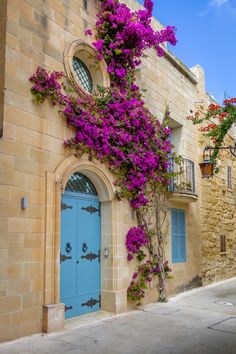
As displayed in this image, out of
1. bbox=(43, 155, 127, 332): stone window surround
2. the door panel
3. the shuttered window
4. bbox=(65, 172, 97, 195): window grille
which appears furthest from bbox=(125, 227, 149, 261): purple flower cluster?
the shuttered window

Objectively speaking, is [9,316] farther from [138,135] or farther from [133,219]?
[138,135]

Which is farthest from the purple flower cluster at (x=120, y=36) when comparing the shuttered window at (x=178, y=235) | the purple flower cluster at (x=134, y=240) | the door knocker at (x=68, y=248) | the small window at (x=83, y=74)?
the shuttered window at (x=178, y=235)

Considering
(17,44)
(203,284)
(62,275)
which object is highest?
(17,44)

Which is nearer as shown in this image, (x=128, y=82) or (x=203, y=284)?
(x=128, y=82)

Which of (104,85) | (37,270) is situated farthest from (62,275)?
(104,85)

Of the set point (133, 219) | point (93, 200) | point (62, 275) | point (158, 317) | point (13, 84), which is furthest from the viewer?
point (133, 219)

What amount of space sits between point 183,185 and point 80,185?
3650mm

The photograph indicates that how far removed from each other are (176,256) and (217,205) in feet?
12.3

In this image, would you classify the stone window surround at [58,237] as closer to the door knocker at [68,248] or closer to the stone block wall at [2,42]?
the door knocker at [68,248]

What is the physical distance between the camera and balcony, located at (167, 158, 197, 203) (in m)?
9.05

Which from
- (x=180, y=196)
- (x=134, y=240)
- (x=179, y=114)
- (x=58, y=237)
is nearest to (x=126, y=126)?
(x=134, y=240)

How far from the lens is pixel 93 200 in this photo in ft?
23.5

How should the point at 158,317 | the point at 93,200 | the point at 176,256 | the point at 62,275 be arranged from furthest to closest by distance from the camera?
1. the point at 176,256
2. the point at 93,200
3. the point at 158,317
4. the point at 62,275

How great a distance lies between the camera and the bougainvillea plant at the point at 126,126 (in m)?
6.59
